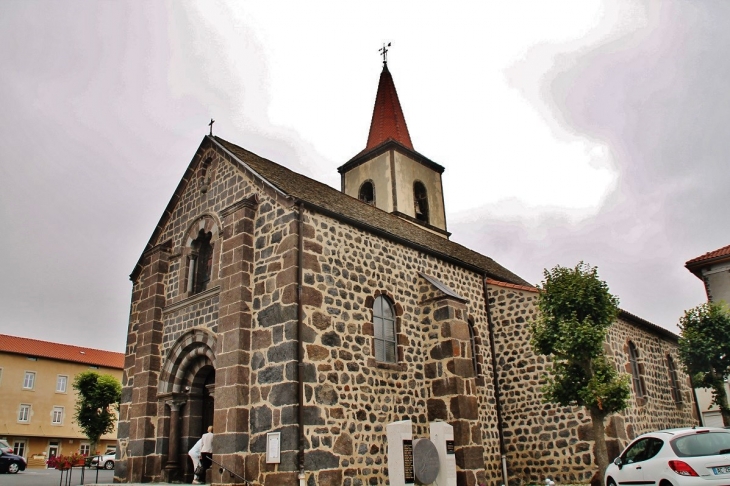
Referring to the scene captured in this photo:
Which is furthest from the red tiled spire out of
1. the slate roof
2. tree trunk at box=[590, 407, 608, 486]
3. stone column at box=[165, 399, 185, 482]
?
stone column at box=[165, 399, 185, 482]

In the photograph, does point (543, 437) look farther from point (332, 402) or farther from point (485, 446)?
point (332, 402)

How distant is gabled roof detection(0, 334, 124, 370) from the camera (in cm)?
4622

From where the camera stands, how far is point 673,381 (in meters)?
25.0

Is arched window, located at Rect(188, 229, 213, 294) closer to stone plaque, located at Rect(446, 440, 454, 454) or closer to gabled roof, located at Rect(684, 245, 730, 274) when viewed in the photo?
stone plaque, located at Rect(446, 440, 454, 454)

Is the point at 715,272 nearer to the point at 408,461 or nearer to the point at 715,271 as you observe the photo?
the point at 715,271

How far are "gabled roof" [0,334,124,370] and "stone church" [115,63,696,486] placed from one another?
113 ft

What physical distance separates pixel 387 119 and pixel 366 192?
A: 14.9ft

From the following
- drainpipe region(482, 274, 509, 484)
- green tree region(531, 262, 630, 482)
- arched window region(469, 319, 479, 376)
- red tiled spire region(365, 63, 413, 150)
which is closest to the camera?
green tree region(531, 262, 630, 482)

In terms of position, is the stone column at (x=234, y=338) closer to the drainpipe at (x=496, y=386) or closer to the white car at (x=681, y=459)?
the white car at (x=681, y=459)

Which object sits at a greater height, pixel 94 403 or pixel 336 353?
pixel 94 403

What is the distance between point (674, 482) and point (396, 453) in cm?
524

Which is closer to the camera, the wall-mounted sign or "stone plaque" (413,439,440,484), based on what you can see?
the wall-mounted sign

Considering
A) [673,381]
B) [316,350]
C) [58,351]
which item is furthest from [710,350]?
[58,351]

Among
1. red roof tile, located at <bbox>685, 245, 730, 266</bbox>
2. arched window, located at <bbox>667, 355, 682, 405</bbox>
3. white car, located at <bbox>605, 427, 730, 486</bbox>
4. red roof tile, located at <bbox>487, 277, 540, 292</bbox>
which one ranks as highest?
red roof tile, located at <bbox>685, 245, 730, 266</bbox>
